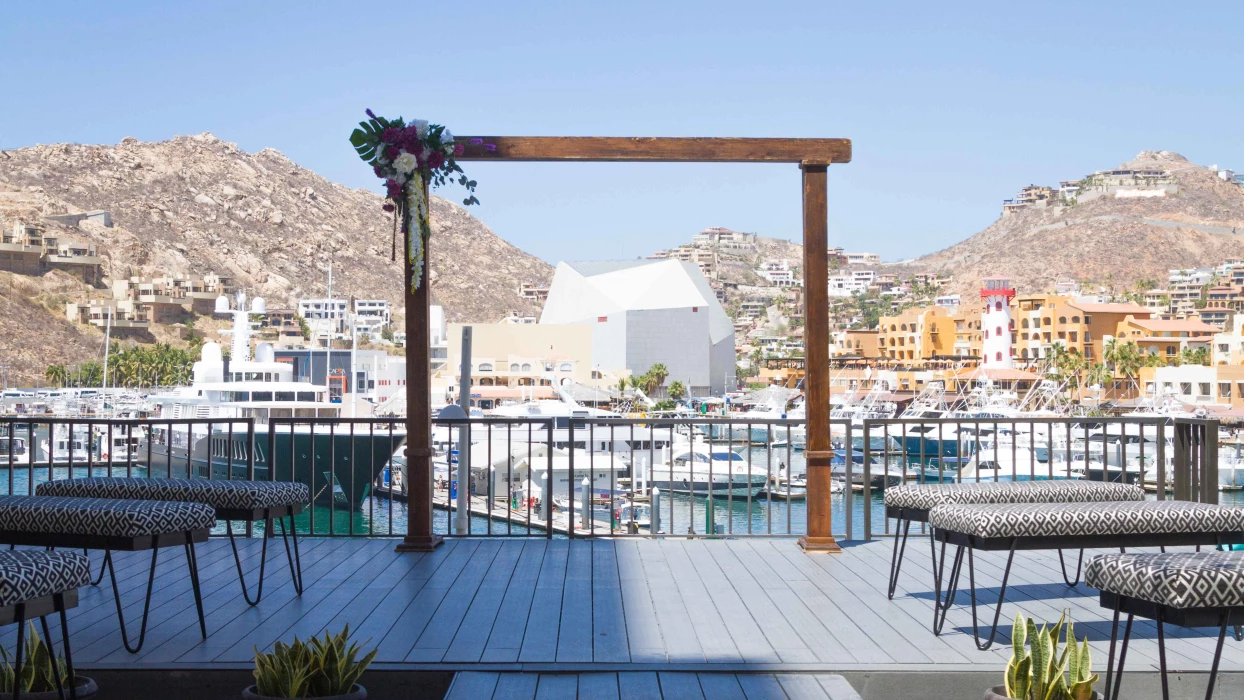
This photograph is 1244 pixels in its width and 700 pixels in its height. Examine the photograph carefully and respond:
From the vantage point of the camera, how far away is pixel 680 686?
316 centimetres

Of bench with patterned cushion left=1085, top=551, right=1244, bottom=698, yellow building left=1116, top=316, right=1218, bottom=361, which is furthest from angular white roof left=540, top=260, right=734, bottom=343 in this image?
bench with patterned cushion left=1085, top=551, right=1244, bottom=698

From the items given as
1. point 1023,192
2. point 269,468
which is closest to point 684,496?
point 269,468

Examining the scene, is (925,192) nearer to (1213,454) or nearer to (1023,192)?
(1023,192)

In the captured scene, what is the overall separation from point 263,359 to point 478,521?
815 inches

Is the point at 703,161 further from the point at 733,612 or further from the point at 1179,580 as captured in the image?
the point at 1179,580

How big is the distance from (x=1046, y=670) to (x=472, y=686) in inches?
63.6

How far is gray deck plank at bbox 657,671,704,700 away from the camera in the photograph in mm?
3072

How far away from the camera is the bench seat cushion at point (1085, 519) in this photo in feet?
12.0

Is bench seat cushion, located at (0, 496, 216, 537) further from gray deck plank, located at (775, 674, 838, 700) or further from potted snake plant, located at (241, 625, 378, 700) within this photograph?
gray deck plank, located at (775, 674, 838, 700)

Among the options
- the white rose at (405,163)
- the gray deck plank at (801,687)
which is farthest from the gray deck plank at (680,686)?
the white rose at (405,163)

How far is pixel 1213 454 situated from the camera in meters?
5.52

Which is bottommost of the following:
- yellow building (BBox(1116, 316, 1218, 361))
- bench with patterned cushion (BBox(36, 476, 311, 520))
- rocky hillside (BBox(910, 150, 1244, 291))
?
bench with patterned cushion (BBox(36, 476, 311, 520))

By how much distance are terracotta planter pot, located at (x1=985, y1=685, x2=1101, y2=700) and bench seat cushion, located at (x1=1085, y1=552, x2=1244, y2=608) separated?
1.10ft

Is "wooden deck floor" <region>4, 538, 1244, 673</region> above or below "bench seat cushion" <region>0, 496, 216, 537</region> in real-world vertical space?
below
